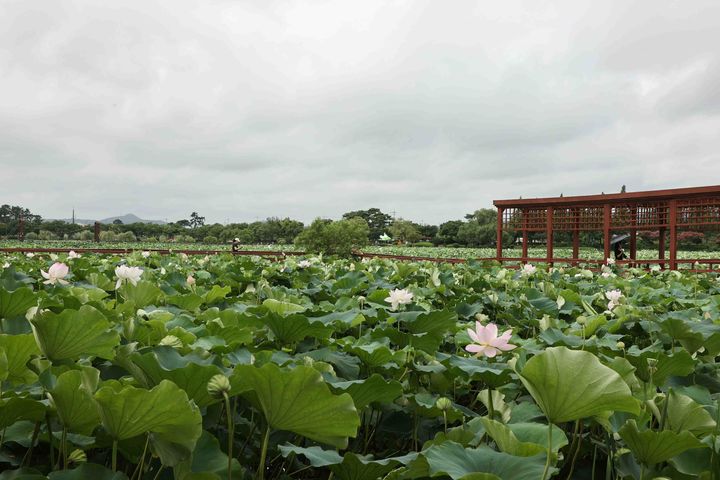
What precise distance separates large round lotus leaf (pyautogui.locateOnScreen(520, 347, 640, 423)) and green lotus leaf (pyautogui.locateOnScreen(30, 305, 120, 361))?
27.8 inches

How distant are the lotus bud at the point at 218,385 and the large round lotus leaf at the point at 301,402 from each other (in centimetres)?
2

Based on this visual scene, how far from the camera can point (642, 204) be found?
1080 centimetres

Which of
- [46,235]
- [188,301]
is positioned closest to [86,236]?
[46,235]

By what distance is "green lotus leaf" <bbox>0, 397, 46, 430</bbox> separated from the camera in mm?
710

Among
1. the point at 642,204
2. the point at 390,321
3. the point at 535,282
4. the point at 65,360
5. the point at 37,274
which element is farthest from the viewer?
the point at 642,204

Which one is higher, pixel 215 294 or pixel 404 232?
pixel 404 232

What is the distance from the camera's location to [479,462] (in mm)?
734

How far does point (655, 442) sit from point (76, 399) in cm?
83

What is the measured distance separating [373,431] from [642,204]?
11.4 m

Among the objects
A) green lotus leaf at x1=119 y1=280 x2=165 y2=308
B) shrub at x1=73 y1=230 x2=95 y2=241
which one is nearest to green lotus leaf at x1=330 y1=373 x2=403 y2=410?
green lotus leaf at x1=119 y1=280 x2=165 y2=308

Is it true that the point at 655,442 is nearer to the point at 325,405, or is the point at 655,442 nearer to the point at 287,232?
the point at 325,405

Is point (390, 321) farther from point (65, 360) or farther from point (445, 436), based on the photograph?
point (65, 360)

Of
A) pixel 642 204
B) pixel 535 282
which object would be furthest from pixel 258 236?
pixel 535 282

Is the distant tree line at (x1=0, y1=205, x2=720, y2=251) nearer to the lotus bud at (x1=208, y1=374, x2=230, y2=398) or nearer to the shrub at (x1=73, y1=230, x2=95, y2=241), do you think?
the shrub at (x1=73, y1=230, x2=95, y2=241)
